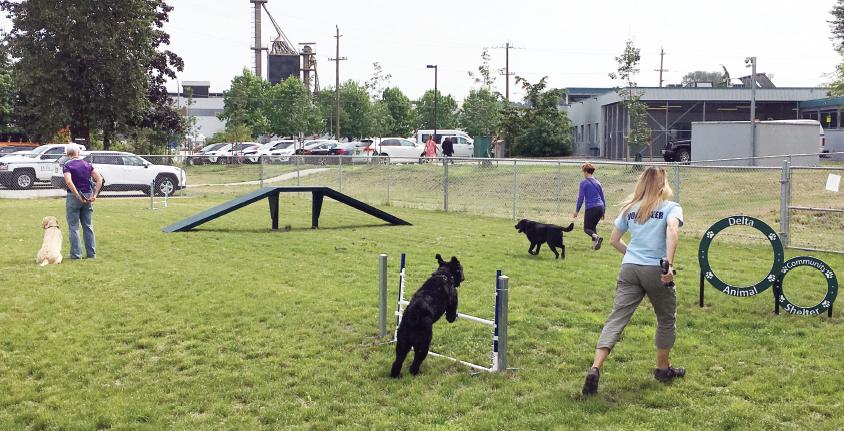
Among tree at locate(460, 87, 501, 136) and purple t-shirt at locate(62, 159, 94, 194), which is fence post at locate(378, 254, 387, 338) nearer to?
purple t-shirt at locate(62, 159, 94, 194)

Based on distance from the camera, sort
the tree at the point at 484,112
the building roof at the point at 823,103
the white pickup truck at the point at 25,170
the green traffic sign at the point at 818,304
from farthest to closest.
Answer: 1. the tree at the point at 484,112
2. the building roof at the point at 823,103
3. the white pickup truck at the point at 25,170
4. the green traffic sign at the point at 818,304

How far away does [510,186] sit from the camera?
25.9 meters

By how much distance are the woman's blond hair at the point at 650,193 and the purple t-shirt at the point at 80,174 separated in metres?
8.63

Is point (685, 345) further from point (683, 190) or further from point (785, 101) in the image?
point (785, 101)

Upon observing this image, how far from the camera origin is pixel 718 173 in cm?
2442

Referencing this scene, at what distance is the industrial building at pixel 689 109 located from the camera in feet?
153

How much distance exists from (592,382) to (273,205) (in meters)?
11.9

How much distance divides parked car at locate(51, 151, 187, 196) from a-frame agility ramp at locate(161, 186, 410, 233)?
10412 mm

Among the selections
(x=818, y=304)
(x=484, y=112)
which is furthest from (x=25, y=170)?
(x=484, y=112)

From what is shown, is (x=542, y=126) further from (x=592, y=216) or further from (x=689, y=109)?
(x=592, y=216)

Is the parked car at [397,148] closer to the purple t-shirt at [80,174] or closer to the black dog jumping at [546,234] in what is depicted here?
the black dog jumping at [546,234]

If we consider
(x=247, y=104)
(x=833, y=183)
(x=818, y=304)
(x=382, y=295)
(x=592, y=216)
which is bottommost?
(x=818, y=304)

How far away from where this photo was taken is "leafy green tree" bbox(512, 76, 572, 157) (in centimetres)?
4600

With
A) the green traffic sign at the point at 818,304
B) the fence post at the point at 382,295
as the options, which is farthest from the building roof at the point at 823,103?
the fence post at the point at 382,295
